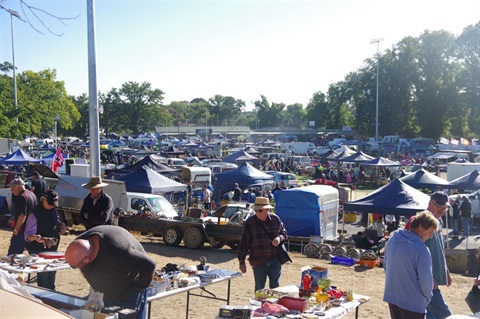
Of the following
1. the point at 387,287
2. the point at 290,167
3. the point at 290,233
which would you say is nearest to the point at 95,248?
the point at 387,287

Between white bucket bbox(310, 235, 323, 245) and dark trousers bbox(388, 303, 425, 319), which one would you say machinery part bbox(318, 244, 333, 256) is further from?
dark trousers bbox(388, 303, 425, 319)

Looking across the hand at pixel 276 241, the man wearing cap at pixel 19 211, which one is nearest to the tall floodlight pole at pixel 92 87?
the man wearing cap at pixel 19 211

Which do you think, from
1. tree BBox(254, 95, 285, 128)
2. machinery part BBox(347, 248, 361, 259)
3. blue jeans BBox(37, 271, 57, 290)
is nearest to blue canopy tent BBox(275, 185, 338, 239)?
machinery part BBox(347, 248, 361, 259)

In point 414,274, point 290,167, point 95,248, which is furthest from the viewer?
point 290,167

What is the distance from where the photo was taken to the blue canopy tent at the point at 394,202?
14336 millimetres

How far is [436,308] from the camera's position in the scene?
18.9 feet

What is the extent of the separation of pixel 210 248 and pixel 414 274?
10791 mm

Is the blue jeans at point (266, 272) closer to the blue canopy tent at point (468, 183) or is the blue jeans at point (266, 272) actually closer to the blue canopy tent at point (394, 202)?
the blue canopy tent at point (394, 202)

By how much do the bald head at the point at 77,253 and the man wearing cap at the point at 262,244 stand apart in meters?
3.13

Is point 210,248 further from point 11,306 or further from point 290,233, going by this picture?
point 11,306

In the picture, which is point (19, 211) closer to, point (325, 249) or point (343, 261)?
point (343, 261)

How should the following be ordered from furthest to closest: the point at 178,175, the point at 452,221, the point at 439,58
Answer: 1. the point at 439,58
2. the point at 178,175
3. the point at 452,221

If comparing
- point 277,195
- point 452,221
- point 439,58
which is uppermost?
point 439,58

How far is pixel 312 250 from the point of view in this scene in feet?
50.2
